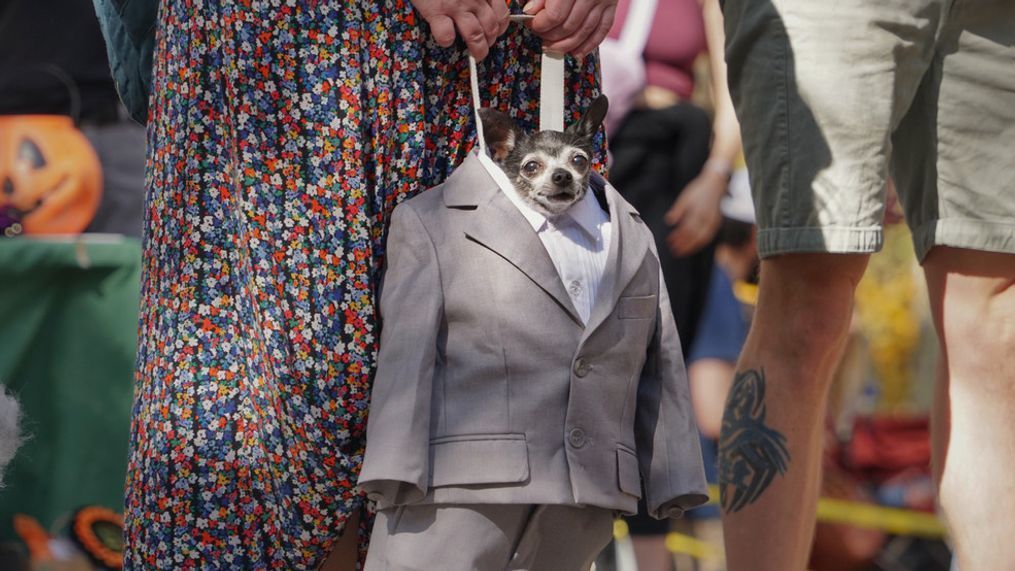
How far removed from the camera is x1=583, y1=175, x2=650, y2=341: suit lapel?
92.9 inches

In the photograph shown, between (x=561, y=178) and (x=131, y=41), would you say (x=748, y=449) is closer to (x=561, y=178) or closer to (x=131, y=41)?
(x=561, y=178)

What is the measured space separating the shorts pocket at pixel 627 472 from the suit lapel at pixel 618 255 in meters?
0.22

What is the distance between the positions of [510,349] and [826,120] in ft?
3.04

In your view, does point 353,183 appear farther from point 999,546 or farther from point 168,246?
point 999,546

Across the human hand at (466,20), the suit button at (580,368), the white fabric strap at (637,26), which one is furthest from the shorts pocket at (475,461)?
the white fabric strap at (637,26)

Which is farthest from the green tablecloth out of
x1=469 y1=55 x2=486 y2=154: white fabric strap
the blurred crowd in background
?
x1=469 y1=55 x2=486 y2=154: white fabric strap

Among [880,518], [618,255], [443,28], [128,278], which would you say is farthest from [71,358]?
[880,518]

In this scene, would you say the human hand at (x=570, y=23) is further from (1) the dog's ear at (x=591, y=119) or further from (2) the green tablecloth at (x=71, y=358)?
(2) the green tablecloth at (x=71, y=358)

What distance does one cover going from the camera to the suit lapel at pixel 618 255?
236 centimetres

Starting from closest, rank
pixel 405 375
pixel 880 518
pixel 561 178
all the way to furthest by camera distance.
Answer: pixel 405 375, pixel 561 178, pixel 880 518

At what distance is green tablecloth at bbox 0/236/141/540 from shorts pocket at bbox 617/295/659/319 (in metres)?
2.06

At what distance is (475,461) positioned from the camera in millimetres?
2260

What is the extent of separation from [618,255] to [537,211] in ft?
0.52

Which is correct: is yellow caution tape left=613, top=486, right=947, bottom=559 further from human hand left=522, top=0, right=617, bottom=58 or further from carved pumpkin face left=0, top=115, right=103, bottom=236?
human hand left=522, top=0, right=617, bottom=58
